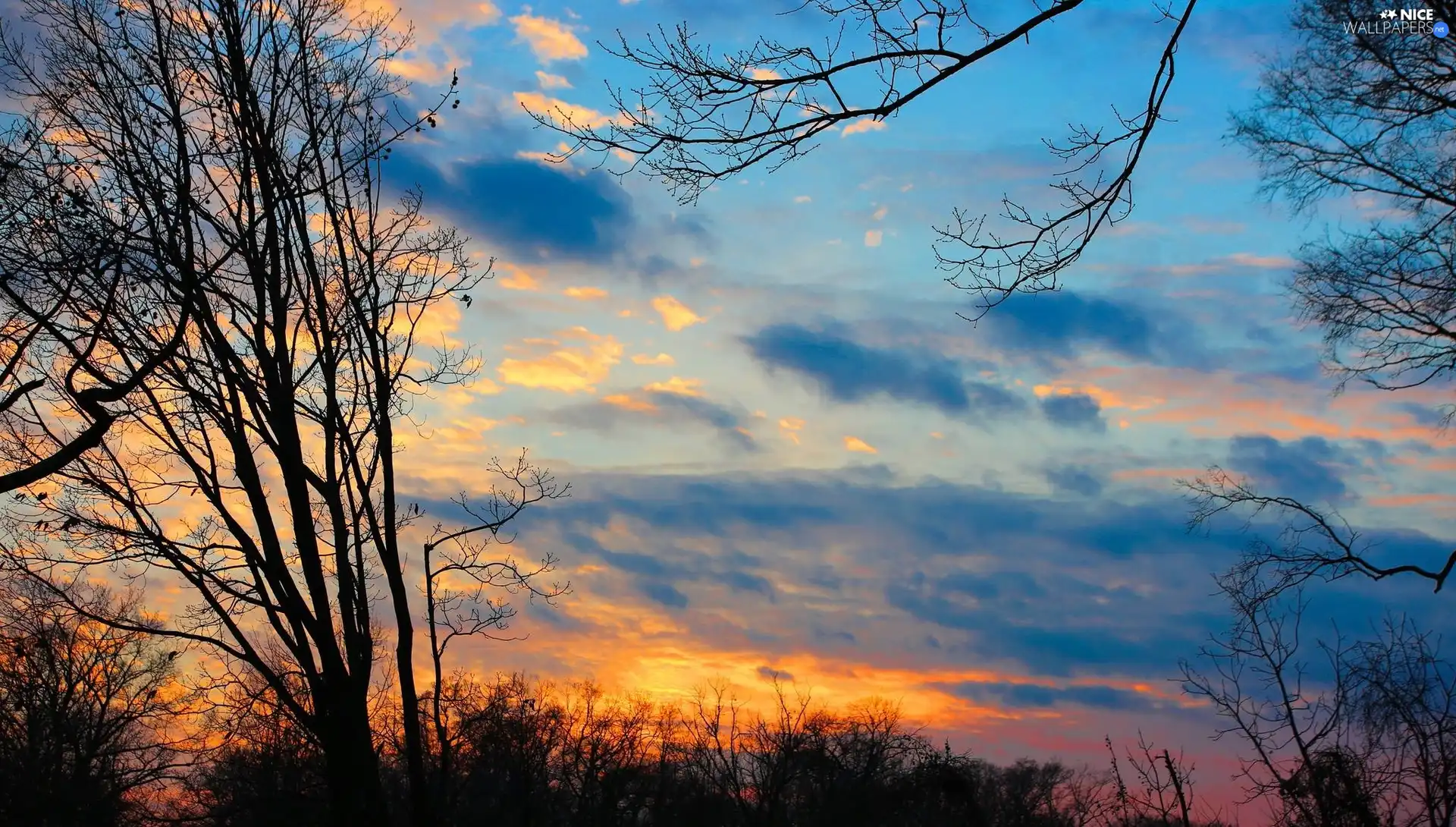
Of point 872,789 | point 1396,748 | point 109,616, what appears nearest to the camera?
point 1396,748

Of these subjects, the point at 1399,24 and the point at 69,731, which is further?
the point at 69,731

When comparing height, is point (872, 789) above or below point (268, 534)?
below

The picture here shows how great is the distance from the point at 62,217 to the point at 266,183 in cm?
237

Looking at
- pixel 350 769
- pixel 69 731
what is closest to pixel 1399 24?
pixel 350 769

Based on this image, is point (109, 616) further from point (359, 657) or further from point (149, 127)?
point (149, 127)

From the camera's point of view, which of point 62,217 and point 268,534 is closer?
point 62,217

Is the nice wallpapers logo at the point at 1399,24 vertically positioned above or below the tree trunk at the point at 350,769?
above

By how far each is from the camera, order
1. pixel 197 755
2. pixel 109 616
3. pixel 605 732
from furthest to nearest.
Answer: pixel 605 732, pixel 197 755, pixel 109 616

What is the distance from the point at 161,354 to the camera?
5305 mm

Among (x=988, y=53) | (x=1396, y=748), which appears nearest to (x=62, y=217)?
→ (x=988, y=53)

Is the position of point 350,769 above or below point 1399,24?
below

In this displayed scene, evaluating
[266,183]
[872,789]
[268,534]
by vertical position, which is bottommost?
[872,789]

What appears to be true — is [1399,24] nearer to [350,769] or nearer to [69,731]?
[350,769]

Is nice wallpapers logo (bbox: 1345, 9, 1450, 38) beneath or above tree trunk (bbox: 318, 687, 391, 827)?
above
